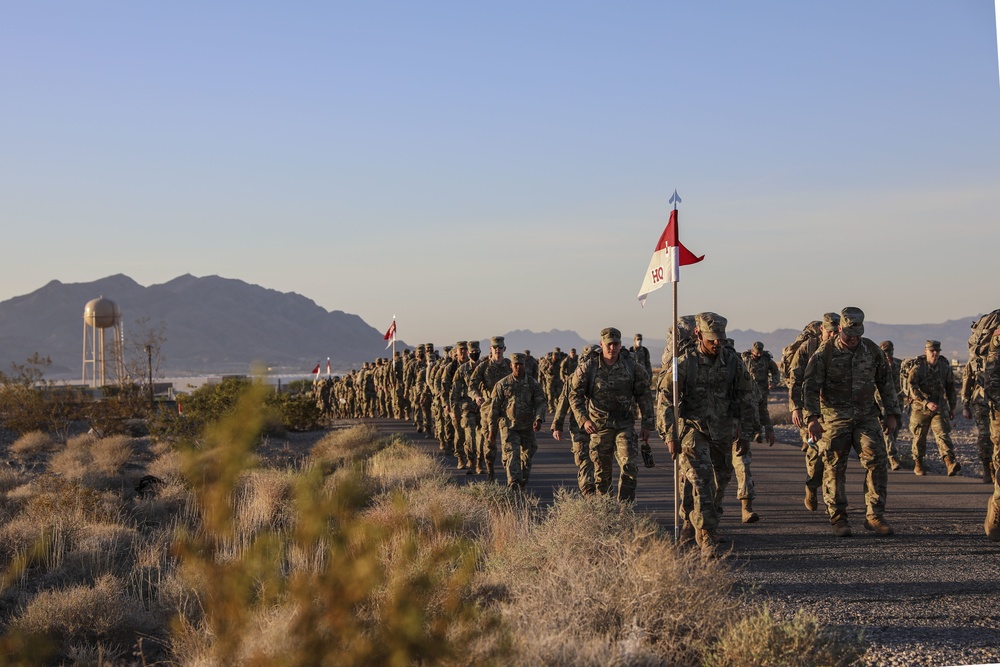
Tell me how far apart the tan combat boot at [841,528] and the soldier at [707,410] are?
127cm

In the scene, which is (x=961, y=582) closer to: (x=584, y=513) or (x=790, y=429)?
(x=584, y=513)

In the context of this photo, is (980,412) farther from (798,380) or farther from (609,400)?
(609,400)

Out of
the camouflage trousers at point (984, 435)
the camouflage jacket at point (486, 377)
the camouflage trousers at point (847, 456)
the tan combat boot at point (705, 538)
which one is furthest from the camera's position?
the camouflage jacket at point (486, 377)

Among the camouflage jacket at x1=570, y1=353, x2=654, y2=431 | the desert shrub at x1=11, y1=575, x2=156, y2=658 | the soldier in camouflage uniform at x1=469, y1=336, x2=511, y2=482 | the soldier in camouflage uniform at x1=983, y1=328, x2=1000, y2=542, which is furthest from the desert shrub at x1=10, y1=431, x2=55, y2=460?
the soldier in camouflage uniform at x1=983, y1=328, x2=1000, y2=542

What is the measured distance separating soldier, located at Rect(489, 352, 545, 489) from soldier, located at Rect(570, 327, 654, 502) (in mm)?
2343

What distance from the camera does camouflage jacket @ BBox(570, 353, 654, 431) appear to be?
11.4 m

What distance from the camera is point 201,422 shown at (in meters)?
21.0

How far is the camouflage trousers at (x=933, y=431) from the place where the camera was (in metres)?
16.6

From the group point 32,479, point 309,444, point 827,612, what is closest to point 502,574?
point 827,612

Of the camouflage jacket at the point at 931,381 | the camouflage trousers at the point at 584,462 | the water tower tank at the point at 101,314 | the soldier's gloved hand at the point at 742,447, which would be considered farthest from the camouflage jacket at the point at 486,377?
the water tower tank at the point at 101,314

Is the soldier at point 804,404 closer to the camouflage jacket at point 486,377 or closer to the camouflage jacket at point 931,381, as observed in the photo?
the camouflage jacket at point 931,381

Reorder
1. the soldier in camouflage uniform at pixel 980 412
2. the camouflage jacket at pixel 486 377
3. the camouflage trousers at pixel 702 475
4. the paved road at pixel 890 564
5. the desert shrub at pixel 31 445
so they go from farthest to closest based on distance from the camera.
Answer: the desert shrub at pixel 31 445 < the camouflage jacket at pixel 486 377 < the soldier in camouflage uniform at pixel 980 412 < the camouflage trousers at pixel 702 475 < the paved road at pixel 890 564

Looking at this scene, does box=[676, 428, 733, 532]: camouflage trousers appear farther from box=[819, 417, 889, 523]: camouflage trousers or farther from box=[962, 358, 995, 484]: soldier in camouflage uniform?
box=[962, 358, 995, 484]: soldier in camouflage uniform

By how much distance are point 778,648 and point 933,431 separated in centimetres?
1280
